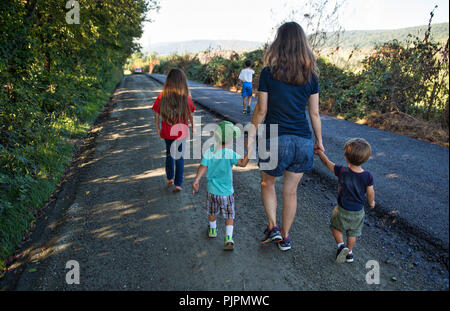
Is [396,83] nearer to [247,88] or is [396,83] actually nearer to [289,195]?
[247,88]

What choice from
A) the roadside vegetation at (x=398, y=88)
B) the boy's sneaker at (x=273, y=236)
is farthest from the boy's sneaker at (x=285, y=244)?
the roadside vegetation at (x=398, y=88)

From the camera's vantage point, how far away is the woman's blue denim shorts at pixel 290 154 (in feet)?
8.89

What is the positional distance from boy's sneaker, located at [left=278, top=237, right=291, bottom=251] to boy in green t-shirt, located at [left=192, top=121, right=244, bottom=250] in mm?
540

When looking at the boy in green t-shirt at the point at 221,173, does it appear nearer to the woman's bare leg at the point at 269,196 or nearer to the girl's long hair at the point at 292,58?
the woman's bare leg at the point at 269,196

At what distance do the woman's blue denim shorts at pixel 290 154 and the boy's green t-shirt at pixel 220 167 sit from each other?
0.42m

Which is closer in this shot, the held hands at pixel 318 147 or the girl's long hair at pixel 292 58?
the girl's long hair at pixel 292 58

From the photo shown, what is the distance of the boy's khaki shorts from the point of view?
280 centimetres

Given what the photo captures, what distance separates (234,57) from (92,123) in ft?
51.1

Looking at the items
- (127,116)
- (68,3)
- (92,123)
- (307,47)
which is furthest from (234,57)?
(307,47)

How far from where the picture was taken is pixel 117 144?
276 inches
